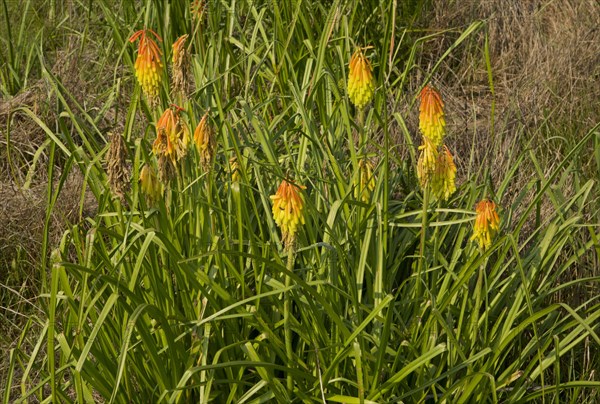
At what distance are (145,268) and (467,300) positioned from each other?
941 mm

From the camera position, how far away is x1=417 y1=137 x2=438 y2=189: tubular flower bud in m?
2.29

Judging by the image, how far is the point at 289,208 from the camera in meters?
2.21

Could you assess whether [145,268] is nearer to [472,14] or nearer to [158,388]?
[158,388]

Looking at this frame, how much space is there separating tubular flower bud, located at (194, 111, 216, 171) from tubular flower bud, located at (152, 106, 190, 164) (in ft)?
0.14

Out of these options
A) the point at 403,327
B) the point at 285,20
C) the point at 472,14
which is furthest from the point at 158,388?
the point at 472,14

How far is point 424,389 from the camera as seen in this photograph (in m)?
2.72

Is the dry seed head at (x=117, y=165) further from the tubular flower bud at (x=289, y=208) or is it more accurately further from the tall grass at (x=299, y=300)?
the tubular flower bud at (x=289, y=208)

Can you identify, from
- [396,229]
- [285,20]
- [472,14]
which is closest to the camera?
[396,229]

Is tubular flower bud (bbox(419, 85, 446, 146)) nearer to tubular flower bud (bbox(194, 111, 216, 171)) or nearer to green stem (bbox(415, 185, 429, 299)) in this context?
green stem (bbox(415, 185, 429, 299))

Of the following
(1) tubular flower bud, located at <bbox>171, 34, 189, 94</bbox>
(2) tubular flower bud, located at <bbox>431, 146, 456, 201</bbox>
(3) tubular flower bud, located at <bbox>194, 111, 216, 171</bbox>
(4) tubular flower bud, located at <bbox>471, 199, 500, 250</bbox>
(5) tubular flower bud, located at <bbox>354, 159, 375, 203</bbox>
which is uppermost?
(1) tubular flower bud, located at <bbox>171, 34, 189, 94</bbox>

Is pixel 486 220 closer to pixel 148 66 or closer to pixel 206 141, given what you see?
pixel 206 141

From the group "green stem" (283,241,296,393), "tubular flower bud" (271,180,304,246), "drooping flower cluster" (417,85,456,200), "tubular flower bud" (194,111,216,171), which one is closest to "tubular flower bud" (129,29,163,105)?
"tubular flower bud" (194,111,216,171)

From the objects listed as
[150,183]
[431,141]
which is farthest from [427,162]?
[150,183]

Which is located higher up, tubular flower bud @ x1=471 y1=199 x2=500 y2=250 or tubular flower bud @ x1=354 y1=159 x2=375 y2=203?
tubular flower bud @ x1=471 y1=199 x2=500 y2=250
